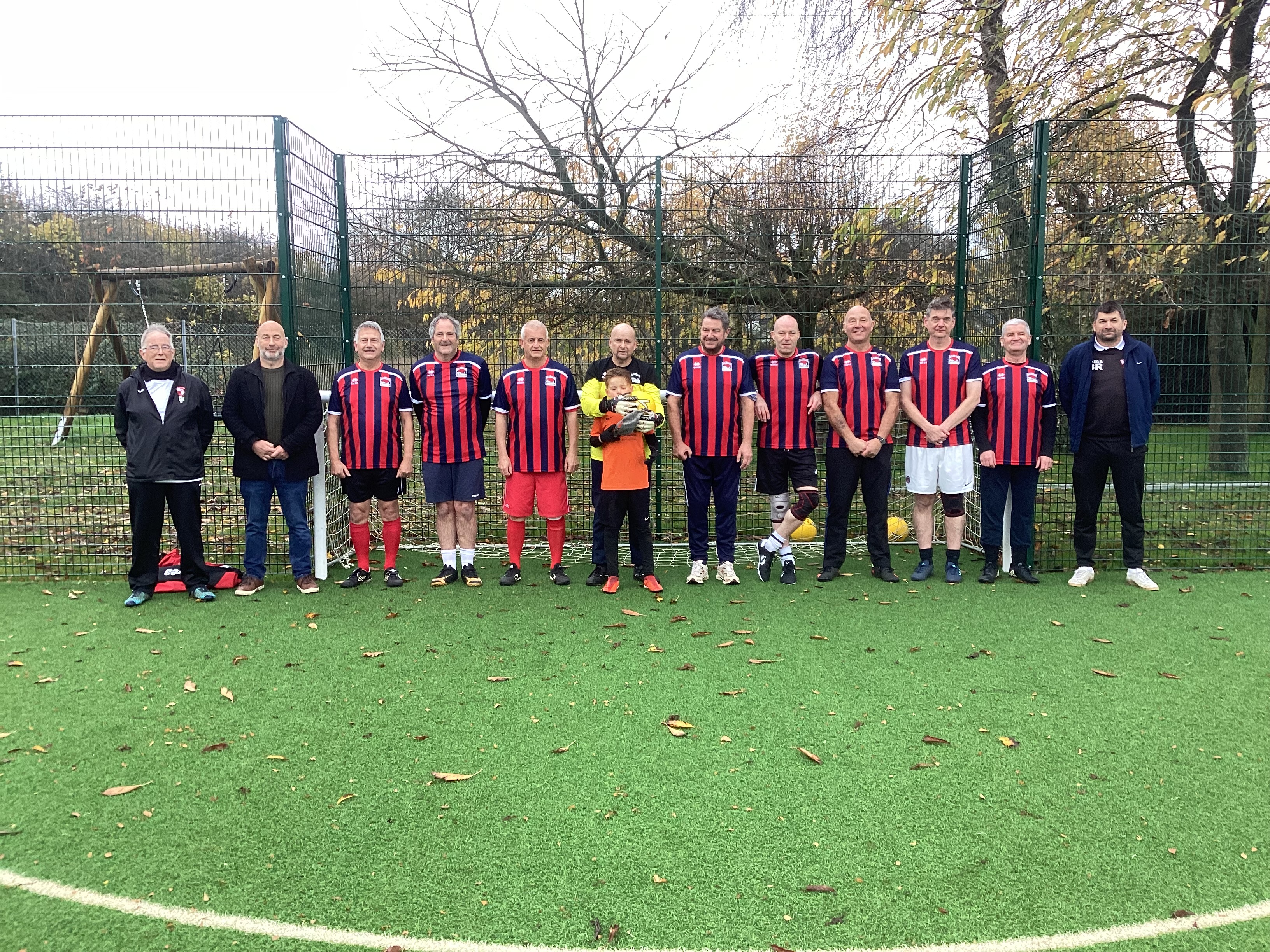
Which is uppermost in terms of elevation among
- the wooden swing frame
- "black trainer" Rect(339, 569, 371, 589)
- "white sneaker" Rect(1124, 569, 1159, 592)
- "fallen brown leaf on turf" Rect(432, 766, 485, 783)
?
the wooden swing frame

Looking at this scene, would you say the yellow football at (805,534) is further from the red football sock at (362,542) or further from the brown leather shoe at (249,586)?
the brown leather shoe at (249,586)

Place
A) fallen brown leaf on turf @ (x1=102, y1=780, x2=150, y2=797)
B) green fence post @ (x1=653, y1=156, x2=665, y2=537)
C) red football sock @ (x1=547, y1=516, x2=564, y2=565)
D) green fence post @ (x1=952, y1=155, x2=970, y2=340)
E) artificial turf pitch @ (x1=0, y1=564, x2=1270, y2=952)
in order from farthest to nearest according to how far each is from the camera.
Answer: green fence post @ (x1=952, y1=155, x2=970, y2=340) → green fence post @ (x1=653, y1=156, x2=665, y2=537) → red football sock @ (x1=547, y1=516, x2=564, y2=565) → fallen brown leaf on turf @ (x1=102, y1=780, x2=150, y2=797) → artificial turf pitch @ (x1=0, y1=564, x2=1270, y2=952)

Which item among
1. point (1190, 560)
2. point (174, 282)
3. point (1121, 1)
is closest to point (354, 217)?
point (174, 282)

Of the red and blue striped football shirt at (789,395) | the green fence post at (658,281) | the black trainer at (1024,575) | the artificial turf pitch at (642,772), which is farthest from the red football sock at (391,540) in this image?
the black trainer at (1024,575)

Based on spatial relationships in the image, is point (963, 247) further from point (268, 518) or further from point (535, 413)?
point (268, 518)

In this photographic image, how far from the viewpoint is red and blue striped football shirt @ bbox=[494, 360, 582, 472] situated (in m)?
5.58

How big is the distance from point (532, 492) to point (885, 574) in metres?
2.45

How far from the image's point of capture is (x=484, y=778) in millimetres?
2967

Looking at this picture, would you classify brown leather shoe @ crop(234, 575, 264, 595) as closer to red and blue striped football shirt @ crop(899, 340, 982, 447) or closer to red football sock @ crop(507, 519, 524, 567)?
red football sock @ crop(507, 519, 524, 567)

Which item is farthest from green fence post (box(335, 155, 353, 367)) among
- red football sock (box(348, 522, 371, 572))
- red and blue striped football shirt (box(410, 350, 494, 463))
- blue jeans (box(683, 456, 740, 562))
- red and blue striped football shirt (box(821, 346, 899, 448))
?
red and blue striped football shirt (box(821, 346, 899, 448))

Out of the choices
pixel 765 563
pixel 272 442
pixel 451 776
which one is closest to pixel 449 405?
pixel 272 442

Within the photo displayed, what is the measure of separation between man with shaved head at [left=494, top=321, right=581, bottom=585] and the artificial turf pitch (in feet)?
3.09

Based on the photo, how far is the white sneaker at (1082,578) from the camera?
5535 millimetres

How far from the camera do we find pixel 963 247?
6508 millimetres
